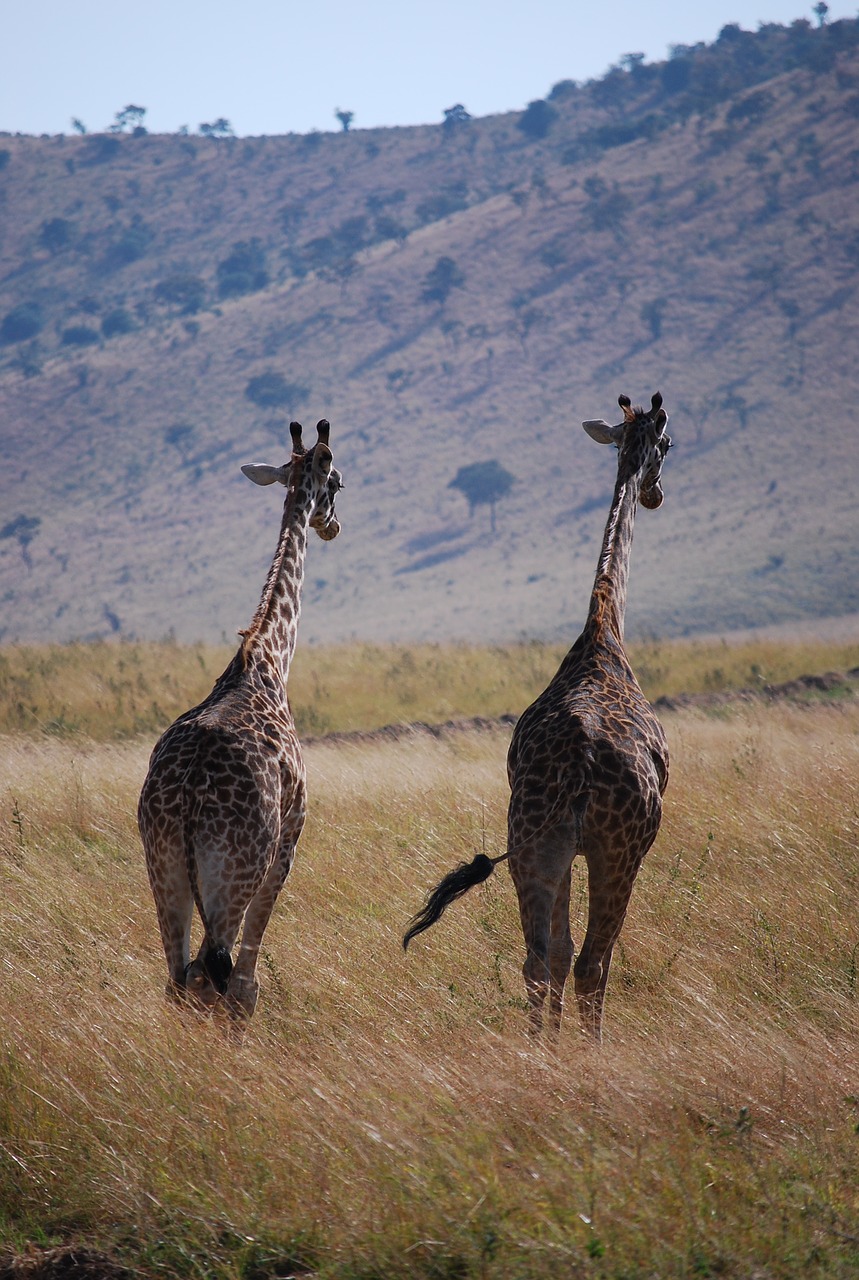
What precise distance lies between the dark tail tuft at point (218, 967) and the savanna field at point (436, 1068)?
0.24 m

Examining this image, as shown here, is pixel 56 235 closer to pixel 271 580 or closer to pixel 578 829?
pixel 271 580

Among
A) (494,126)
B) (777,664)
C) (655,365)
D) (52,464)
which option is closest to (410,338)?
(655,365)

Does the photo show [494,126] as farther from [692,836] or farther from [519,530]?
[692,836]

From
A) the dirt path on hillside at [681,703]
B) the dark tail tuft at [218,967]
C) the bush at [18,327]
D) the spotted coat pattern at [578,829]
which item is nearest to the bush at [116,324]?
the bush at [18,327]

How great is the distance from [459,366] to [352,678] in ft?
263

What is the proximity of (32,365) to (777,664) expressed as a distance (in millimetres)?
97588

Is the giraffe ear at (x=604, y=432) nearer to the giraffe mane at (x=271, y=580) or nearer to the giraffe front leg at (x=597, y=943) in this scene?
the giraffe mane at (x=271, y=580)

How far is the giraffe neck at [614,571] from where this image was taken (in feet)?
20.9

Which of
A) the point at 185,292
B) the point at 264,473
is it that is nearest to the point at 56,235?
the point at 185,292

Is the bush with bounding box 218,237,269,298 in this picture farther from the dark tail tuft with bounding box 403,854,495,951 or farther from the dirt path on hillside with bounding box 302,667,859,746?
the dark tail tuft with bounding box 403,854,495,951

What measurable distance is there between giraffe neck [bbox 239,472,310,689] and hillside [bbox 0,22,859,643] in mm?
49302

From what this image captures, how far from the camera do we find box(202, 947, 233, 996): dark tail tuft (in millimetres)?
5059

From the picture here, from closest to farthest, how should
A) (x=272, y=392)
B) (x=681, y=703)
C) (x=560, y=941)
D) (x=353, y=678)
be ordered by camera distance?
1. (x=560, y=941)
2. (x=681, y=703)
3. (x=353, y=678)
4. (x=272, y=392)

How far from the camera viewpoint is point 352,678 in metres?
20.4
